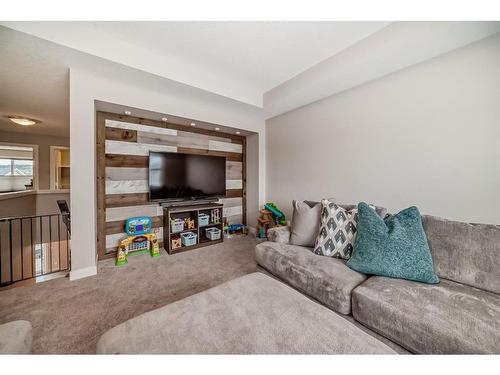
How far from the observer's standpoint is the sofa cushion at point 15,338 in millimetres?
710

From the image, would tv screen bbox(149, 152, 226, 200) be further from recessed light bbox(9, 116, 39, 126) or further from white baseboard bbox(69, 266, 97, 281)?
recessed light bbox(9, 116, 39, 126)

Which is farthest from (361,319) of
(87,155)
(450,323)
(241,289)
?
(87,155)

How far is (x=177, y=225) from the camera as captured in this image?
2.86 meters

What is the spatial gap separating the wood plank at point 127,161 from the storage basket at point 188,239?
3.98ft

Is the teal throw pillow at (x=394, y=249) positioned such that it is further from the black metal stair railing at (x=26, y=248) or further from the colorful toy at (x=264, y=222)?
the black metal stair railing at (x=26, y=248)

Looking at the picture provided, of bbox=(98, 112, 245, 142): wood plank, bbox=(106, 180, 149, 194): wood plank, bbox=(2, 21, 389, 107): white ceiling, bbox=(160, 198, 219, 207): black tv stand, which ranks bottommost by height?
bbox=(160, 198, 219, 207): black tv stand

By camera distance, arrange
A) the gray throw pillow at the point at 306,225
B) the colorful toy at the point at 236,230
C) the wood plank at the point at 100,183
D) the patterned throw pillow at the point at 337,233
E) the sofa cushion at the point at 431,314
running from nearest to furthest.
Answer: the sofa cushion at the point at 431,314, the patterned throw pillow at the point at 337,233, the gray throw pillow at the point at 306,225, the wood plank at the point at 100,183, the colorful toy at the point at 236,230

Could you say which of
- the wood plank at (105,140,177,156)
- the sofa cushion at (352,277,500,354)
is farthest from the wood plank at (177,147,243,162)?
the sofa cushion at (352,277,500,354)

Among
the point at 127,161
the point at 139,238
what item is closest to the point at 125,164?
the point at 127,161

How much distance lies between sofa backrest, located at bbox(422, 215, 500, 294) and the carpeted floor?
1.74 meters

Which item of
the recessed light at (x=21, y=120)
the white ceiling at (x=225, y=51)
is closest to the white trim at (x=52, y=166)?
the recessed light at (x=21, y=120)

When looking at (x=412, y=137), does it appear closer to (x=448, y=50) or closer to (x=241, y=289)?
(x=448, y=50)

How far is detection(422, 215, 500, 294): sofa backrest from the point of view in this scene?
117 cm

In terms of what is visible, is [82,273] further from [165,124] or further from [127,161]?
[165,124]
